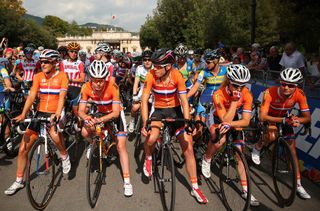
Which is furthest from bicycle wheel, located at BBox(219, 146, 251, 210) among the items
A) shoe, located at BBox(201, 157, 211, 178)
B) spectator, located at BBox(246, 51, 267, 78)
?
spectator, located at BBox(246, 51, 267, 78)

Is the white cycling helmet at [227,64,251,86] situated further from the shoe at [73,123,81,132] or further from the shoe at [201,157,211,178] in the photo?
the shoe at [73,123,81,132]

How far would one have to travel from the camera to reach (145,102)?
4.57 metres

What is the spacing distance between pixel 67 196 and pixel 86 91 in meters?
1.75

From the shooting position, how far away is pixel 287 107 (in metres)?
4.75

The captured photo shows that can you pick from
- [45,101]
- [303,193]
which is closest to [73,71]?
[45,101]

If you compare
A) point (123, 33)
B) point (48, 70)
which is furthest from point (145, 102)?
point (123, 33)

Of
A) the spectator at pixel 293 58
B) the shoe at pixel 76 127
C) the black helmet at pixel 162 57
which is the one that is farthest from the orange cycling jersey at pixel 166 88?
the spectator at pixel 293 58

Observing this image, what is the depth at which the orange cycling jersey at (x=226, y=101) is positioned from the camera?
14.4 ft

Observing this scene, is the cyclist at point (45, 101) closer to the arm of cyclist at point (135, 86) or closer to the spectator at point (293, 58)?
the arm of cyclist at point (135, 86)

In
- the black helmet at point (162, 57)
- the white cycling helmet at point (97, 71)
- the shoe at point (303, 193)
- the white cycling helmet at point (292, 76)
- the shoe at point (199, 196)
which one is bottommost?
the shoe at point (303, 193)

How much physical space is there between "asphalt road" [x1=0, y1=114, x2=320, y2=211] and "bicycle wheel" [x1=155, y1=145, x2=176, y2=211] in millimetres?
157

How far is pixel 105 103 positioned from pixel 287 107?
3.12 metres

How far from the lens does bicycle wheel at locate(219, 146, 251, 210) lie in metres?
4.09

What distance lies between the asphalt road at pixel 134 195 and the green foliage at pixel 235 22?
11711 mm
